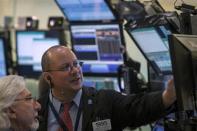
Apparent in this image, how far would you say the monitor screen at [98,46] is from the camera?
4.14 meters

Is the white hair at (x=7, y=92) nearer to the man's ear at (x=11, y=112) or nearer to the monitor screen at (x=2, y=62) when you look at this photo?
the man's ear at (x=11, y=112)

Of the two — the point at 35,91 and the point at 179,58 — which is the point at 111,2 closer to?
the point at 35,91

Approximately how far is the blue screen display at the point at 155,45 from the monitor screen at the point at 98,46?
72 centimetres

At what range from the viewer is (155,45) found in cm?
321

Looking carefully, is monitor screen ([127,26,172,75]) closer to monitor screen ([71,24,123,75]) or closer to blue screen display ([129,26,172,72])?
blue screen display ([129,26,172,72])

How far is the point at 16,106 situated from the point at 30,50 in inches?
125

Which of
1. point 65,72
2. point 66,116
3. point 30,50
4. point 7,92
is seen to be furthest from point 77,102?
point 30,50

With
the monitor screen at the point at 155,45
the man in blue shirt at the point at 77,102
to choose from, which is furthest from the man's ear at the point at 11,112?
the monitor screen at the point at 155,45

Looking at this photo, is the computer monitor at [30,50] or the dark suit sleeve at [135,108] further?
the computer monitor at [30,50]

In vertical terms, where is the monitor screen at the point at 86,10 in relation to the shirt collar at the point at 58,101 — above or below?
above

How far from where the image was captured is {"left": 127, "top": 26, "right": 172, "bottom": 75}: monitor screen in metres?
3.07

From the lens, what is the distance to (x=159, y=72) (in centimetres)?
336

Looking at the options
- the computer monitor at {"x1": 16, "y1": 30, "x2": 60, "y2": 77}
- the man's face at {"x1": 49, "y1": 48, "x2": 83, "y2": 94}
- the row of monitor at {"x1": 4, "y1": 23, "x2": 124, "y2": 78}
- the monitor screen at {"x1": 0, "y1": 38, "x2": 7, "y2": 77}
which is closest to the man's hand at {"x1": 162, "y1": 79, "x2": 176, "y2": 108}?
the man's face at {"x1": 49, "y1": 48, "x2": 83, "y2": 94}

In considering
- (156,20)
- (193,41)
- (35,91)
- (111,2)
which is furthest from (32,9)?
(193,41)
